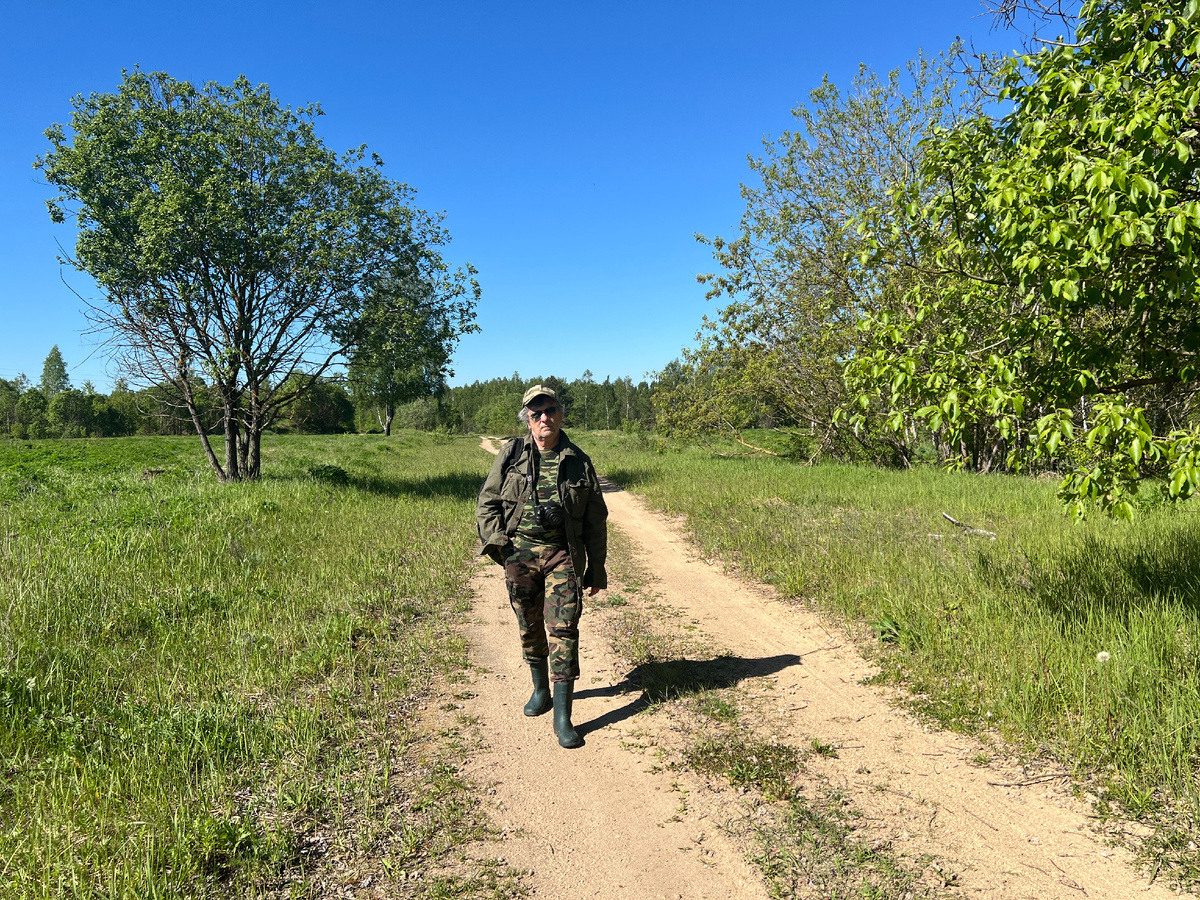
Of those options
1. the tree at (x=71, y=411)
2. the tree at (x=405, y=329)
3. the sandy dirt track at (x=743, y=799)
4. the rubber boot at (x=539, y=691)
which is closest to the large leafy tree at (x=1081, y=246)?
the sandy dirt track at (x=743, y=799)

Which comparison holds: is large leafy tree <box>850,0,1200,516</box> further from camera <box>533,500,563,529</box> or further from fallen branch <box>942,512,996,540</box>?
fallen branch <box>942,512,996,540</box>

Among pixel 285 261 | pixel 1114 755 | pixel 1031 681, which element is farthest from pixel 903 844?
pixel 285 261

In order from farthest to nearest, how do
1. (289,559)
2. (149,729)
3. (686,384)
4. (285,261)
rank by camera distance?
(686,384) < (285,261) < (289,559) < (149,729)

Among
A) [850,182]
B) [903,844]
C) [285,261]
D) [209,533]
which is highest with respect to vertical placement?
[850,182]

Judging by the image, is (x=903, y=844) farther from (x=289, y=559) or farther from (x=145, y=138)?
(x=145, y=138)

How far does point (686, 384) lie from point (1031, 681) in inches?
765

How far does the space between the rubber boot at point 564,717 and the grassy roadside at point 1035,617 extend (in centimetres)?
248

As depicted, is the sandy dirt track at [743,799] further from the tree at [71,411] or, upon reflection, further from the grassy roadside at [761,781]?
the tree at [71,411]

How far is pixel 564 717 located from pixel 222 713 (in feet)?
7.58

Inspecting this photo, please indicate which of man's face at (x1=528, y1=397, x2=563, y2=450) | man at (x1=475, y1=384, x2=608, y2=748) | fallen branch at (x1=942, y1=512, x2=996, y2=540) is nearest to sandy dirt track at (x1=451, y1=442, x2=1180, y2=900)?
man at (x1=475, y1=384, x2=608, y2=748)

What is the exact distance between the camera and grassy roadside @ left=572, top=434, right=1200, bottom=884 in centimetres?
353

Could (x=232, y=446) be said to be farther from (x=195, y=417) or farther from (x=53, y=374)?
(x=53, y=374)

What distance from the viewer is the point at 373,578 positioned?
7957mm

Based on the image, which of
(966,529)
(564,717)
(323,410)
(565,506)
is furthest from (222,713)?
(323,410)
